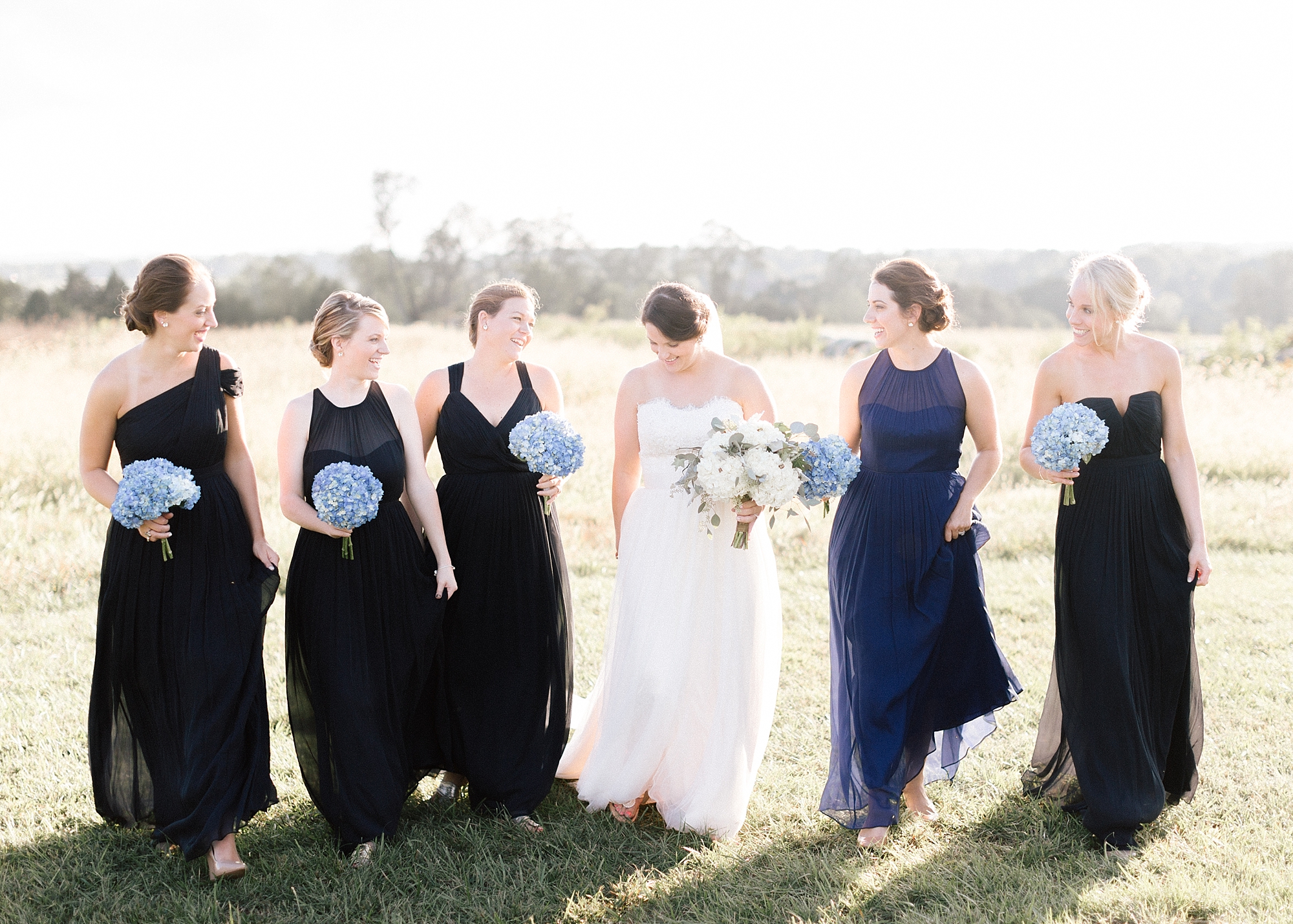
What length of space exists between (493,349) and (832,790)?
272 centimetres

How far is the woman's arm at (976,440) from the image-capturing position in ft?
15.2

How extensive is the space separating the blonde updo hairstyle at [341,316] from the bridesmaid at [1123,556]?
311 centimetres

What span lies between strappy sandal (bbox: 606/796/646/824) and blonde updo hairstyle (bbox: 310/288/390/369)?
8.46 ft

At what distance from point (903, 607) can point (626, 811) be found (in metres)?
1.68

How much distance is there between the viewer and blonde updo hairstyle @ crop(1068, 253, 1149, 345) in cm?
452

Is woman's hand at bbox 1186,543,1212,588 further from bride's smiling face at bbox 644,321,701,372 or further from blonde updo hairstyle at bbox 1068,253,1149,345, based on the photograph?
bride's smiling face at bbox 644,321,701,372

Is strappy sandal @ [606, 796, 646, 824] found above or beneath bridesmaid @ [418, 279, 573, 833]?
beneath

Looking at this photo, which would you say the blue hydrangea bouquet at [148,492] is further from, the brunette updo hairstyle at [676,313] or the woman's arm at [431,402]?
the brunette updo hairstyle at [676,313]

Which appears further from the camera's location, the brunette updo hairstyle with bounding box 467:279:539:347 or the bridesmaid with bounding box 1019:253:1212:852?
the brunette updo hairstyle with bounding box 467:279:539:347

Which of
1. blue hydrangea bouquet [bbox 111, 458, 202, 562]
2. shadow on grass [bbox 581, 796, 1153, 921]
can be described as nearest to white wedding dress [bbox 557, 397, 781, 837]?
shadow on grass [bbox 581, 796, 1153, 921]

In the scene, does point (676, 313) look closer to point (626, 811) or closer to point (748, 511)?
point (748, 511)

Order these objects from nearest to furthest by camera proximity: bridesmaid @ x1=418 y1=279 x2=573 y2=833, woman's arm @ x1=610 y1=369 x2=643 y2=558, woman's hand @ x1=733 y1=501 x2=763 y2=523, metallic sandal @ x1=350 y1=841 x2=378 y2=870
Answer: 1. metallic sandal @ x1=350 y1=841 x2=378 y2=870
2. woman's hand @ x1=733 y1=501 x2=763 y2=523
3. bridesmaid @ x1=418 y1=279 x2=573 y2=833
4. woman's arm @ x1=610 y1=369 x2=643 y2=558

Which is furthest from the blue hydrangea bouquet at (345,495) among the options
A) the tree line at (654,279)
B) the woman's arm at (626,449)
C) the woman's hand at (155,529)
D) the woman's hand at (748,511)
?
the tree line at (654,279)
